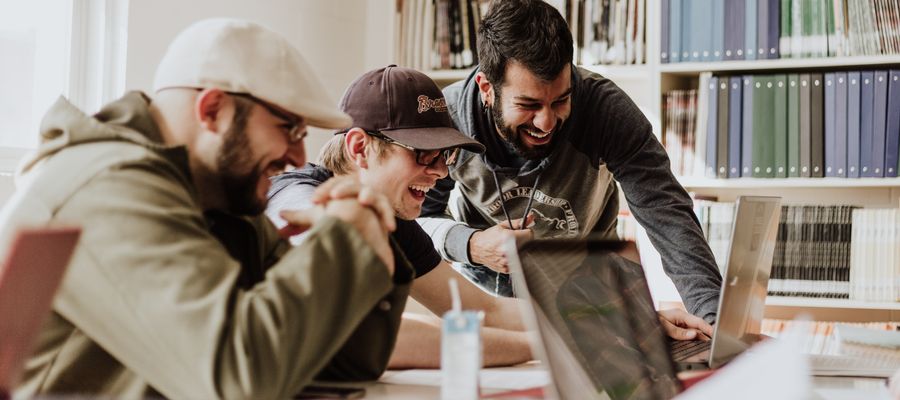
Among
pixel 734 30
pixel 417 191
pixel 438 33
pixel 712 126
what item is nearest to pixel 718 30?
pixel 734 30

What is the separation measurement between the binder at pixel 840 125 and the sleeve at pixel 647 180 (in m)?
1.03

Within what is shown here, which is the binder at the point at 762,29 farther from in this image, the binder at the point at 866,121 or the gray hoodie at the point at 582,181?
the gray hoodie at the point at 582,181

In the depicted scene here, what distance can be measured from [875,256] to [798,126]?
0.49 meters

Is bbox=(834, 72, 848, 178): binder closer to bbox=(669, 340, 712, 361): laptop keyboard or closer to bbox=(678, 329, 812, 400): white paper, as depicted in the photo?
bbox=(669, 340, 712, 361): laptop keyboard

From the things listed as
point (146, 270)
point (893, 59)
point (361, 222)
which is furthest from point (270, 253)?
point (893, 59)

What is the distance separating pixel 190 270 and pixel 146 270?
1.7 inches

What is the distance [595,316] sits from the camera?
1.25m

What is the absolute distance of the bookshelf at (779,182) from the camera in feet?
9.91

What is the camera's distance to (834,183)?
2.99 metres

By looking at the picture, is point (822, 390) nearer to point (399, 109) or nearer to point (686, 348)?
point (686, 348)

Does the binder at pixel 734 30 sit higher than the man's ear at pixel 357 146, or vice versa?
the binder at pixel 734 30

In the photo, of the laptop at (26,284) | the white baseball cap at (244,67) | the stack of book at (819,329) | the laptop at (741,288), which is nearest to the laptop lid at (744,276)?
the laptop at (741,288)

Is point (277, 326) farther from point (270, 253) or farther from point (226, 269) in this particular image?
point (270, 253)

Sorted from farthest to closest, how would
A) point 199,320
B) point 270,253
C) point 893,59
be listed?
1. point 893,59
2. point 270,253
3. point 199,320
